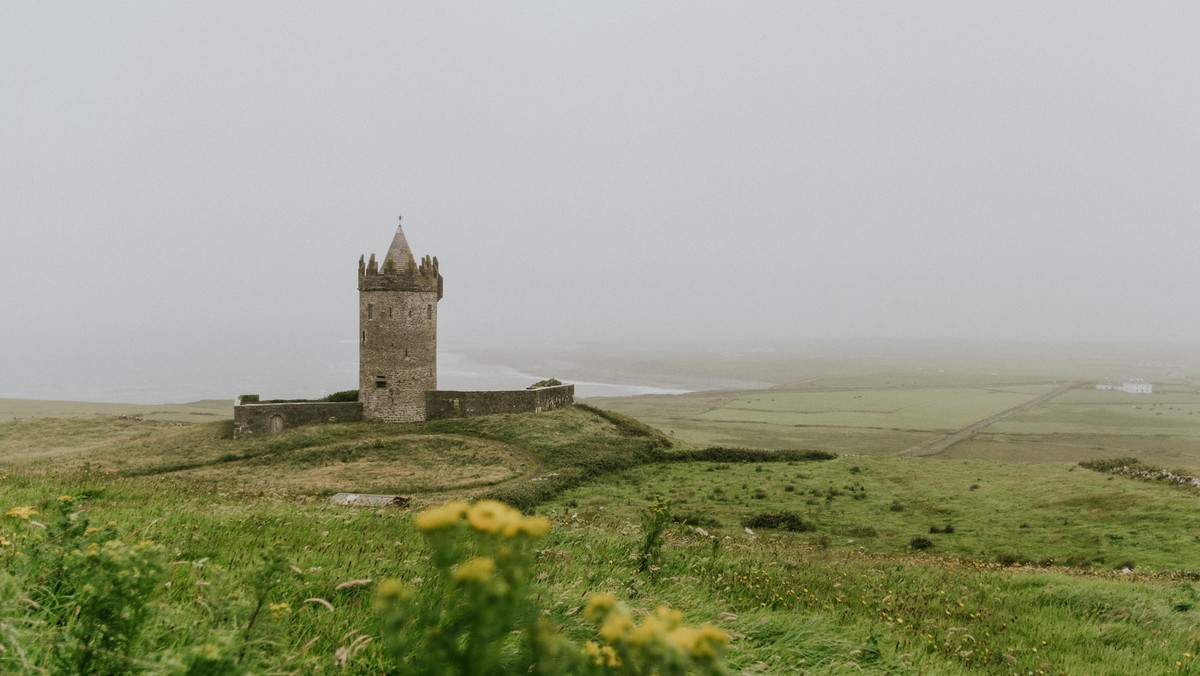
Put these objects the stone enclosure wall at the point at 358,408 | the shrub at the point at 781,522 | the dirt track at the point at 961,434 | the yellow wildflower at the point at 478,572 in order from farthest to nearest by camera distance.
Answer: the dirt track at the point at 961,434 < the stone enclosure wall at the point at 358,408 < the shrub at the point at 781,522 < the yellow wildflower at the point at 478,572

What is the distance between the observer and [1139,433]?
208 feet

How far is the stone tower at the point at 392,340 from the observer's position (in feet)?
131

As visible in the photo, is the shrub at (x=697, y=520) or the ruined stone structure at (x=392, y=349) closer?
the shrub at (x=697, y=520)

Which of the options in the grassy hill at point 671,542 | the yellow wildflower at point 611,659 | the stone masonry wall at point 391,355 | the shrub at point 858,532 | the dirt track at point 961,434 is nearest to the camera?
the yellow wildflower at point 611,659

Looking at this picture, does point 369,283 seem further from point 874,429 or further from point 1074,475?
point 874,429

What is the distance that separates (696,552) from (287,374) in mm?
156993

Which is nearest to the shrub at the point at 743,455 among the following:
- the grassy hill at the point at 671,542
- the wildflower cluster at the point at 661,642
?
the grassy hill at the point at 671,542

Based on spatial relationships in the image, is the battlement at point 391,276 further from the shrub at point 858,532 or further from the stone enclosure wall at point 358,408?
the shrub at point 858,532

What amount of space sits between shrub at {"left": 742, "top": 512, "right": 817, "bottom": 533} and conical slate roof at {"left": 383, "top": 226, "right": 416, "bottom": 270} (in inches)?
1073

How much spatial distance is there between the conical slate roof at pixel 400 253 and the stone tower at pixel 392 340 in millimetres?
64

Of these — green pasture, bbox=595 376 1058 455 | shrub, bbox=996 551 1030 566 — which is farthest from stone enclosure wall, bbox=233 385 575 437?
shrub, bbox=996 551 1030 566

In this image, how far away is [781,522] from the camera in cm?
2530

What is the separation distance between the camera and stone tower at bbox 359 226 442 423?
39781 millimetres

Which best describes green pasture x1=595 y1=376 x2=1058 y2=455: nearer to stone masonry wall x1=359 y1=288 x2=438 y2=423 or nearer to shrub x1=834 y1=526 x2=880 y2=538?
stone masonry wall x1=359 y1=288 x2=438 y2=423
